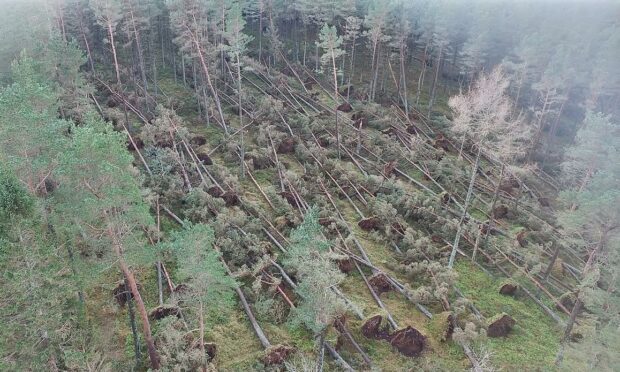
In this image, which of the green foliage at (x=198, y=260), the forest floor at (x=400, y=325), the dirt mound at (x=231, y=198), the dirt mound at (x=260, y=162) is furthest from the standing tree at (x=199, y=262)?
the dirt mound at (x=260, y=162)

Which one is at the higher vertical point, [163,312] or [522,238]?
[163,312]

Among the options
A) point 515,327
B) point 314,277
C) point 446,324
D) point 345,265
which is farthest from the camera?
point 345,265

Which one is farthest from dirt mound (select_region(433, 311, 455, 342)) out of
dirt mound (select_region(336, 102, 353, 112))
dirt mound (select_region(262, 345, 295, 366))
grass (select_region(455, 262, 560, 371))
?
dirt mound (select_region(336, 102, 353, 112))

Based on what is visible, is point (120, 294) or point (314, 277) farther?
point (120, 294)

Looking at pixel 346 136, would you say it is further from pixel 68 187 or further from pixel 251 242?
pixel 68 187

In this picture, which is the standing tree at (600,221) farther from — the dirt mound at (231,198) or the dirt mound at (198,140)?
the dirt mound at (198,140)

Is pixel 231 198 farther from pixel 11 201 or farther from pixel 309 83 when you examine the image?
pixel 309 83

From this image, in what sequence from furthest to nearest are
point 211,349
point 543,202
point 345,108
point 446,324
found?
point 345,108 < point 543,202 < point 446,324 < point 211,349

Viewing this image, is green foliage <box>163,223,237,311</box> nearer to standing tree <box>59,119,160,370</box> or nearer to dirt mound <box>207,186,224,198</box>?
standing tree <box>59,119,160,370</box>

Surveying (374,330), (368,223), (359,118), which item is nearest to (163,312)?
(374,330)
